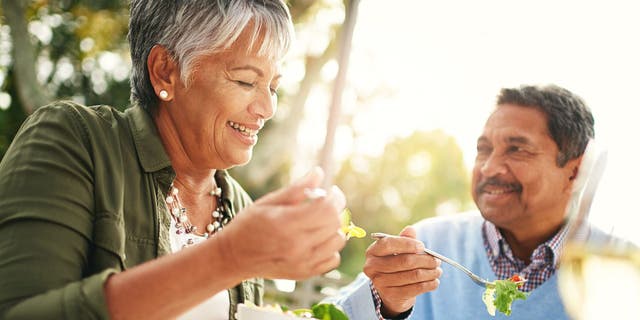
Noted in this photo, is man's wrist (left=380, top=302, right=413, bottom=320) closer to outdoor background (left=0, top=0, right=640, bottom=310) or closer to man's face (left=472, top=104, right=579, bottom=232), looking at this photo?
man's face (left=472, top=104, right=579, bottom=232)

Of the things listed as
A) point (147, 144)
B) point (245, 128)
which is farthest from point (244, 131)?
point (147, 144)

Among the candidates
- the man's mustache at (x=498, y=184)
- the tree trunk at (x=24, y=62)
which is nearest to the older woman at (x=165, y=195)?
the man's mustache at (x=498, y=184)

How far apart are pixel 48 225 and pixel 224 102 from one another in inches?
19.4

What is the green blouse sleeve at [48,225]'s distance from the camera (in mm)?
858

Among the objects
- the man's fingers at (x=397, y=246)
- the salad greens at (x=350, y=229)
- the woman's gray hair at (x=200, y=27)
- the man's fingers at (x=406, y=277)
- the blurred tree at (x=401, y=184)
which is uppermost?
the woman's gray hair at (x=200, y=27)

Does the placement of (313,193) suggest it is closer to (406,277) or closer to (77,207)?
(77,207)

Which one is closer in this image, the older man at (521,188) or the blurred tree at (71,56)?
the older man at (521,188)

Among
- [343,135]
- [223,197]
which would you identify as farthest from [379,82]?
[223,197]

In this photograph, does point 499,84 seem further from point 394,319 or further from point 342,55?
point 394,319

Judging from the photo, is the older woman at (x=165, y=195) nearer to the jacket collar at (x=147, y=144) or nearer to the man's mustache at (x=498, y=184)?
the jacket collar at (x=147, y=144)

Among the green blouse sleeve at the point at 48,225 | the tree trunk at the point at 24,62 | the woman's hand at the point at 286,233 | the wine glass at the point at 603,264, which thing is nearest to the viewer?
the wine glass at the point at 603,264

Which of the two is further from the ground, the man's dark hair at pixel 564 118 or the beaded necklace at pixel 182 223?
the man's dark hair at pixel 564 118

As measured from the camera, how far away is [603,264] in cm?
60

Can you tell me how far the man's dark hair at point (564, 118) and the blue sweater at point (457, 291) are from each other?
33 cm
